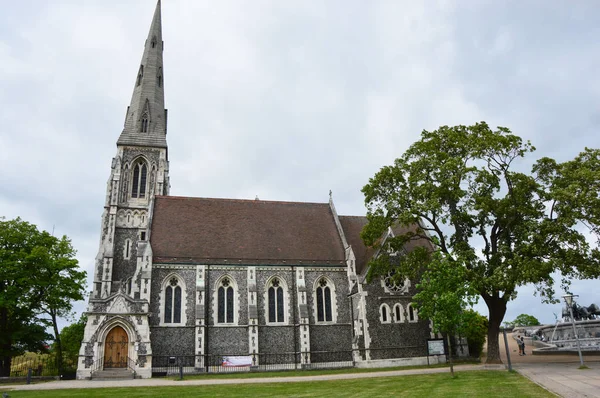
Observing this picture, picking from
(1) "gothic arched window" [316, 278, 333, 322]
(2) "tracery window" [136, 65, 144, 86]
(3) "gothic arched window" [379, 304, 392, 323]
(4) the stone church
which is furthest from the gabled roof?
(2) "tracery window" [136, 65, 144, 86]

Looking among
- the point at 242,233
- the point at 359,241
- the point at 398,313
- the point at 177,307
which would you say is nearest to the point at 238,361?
the point at 177,307

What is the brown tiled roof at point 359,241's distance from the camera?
33.3 meters

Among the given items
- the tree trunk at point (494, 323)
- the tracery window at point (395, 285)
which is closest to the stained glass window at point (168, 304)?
Result: the tracery window at point (395, 285)

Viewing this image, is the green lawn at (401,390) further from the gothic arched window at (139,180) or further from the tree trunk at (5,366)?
the gothic arched window at (139,180)

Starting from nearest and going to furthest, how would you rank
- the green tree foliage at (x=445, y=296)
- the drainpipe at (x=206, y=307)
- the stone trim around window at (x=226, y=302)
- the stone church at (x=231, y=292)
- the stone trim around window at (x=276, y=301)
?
1. the green tree foliage at (x=445, y=296)
2. the stone church at (x=231, y=292)
3. the drainpipe at (x=206, y=307)
4. the stone trim around window at (x=226, y=302)
5. the stone trim around window at (x=276, y=301)

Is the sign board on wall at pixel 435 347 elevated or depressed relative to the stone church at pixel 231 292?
depressed

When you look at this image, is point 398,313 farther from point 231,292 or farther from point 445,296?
point 445,296

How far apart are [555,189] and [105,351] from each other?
2623cm

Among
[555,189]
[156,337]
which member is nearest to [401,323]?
[555,189]

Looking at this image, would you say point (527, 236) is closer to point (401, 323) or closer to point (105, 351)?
point (401, 323)

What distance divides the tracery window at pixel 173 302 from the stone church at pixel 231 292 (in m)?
0.06

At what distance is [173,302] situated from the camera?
2927cm

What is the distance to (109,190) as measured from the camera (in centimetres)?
3531

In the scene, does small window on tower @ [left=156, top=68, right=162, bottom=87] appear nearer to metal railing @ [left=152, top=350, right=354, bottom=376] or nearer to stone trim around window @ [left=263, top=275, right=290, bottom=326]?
stone trim around window @ [left=263, top=275, right=290, bottom=326]
